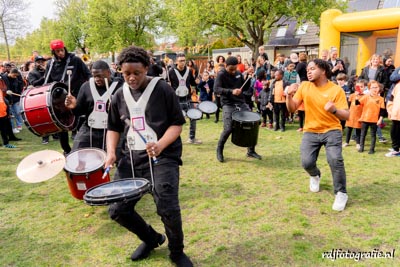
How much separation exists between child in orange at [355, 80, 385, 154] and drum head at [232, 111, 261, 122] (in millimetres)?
2580

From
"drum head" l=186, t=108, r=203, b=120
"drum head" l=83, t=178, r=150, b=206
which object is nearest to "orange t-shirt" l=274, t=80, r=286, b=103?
"drum head" l=186, t=108, r=203, b=120

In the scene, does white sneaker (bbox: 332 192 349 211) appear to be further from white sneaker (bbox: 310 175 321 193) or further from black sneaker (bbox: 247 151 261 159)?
black sneaker (bbox: 247 151 261 159)

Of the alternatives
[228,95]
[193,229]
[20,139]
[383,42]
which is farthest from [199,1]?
[193,229]

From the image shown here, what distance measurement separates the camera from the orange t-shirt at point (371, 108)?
6910 mm

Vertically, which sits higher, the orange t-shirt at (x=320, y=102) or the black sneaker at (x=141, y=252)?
the orange t-shirt at (x=320, y=102)

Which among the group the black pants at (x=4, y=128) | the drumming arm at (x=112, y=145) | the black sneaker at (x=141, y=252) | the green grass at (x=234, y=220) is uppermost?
the drumming arm at (x=112, y=145)

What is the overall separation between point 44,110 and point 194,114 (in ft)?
11.6

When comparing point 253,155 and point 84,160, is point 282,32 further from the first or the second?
point 84,160

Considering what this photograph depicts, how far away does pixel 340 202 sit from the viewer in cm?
430

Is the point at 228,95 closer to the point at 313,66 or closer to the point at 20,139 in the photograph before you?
the point at 313,66

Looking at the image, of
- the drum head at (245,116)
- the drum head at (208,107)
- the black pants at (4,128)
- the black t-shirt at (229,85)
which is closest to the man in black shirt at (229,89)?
the black t-shirt at (229,85)

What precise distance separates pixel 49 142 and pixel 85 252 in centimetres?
623

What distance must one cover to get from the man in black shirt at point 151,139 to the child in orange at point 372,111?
5.28 meters

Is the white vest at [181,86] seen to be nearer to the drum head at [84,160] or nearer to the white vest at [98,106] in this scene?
the white vest at [98,106]
